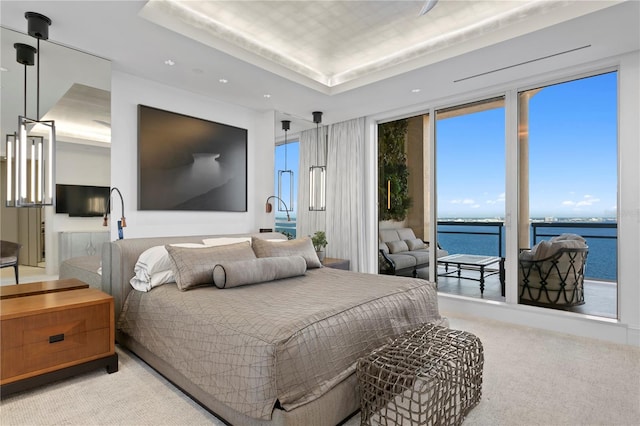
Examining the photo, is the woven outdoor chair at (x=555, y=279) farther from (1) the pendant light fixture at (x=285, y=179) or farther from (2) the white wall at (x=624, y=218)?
(1) the pendant light fixture at (x=285, y=179)

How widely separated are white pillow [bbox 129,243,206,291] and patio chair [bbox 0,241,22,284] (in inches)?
30.9

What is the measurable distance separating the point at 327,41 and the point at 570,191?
2.78 metres

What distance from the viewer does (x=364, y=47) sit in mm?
3566

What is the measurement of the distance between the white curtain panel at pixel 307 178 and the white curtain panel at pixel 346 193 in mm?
131

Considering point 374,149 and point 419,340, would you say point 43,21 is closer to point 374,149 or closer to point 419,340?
point 419,340

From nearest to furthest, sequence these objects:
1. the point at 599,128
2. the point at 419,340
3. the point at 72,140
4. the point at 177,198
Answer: the point at 419,340 < the point at 72,140 < the point at 599,128 < the point at 177,198

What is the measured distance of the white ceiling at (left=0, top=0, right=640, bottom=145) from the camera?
257 centimetres

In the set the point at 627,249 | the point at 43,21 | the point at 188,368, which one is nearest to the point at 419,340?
the point at 188,368

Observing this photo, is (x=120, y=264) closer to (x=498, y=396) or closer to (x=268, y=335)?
(x=268, y=335)

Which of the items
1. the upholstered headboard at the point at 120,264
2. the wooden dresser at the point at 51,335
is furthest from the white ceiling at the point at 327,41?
the wooden dresser at the point at 51,335

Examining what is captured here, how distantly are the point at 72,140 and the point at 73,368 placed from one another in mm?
1766

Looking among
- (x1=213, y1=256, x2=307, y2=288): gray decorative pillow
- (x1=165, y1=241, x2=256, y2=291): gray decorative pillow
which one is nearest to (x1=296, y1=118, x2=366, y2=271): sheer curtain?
(x1=213, y1=256, x2=307, y2=288): gray decorative pillow

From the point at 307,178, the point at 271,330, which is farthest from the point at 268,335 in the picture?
the point at 307,178

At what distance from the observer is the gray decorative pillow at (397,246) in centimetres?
494
